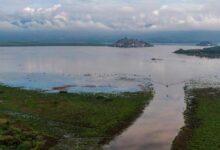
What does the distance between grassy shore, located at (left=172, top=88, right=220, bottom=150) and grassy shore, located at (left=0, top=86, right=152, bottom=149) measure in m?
7.86

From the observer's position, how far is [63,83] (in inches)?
3765

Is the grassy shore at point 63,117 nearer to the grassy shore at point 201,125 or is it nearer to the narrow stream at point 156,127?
the narrow stream at point 156,127

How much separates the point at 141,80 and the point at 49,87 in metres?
27.1

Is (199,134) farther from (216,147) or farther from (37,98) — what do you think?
(37,98)

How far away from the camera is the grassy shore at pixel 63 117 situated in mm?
42094

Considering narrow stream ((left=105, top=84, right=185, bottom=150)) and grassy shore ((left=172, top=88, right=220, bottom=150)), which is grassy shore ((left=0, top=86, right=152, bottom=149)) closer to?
narrow stream ((left=105, top=84, right=185, bottom=150))

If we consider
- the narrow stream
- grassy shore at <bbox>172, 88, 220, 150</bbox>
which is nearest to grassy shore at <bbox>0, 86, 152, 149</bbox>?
the narrow stream

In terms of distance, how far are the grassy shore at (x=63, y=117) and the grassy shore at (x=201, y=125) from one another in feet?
25.8

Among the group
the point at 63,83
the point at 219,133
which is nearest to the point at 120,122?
the point at 219,133

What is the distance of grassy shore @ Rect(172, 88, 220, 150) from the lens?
136 ft

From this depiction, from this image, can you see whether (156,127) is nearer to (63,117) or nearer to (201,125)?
(201,125)

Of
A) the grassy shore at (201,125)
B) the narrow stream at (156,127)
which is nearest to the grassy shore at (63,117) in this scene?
the narrow stream at (156,127)

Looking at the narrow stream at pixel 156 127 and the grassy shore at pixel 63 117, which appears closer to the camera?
the narrow stream at pixel 156 127

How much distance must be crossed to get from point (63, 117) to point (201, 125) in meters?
19.2
